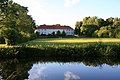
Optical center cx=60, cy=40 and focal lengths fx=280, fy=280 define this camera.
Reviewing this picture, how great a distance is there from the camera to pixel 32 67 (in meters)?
26.7

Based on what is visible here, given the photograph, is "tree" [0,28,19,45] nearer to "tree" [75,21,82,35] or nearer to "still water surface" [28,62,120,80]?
"still water surface" [28,62,120,80]

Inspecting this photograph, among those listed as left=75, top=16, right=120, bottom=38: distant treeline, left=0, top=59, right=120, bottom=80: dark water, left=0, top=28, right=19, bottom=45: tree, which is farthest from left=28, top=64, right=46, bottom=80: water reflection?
left=75, top=16, right=120, bottom=38: distant treeline

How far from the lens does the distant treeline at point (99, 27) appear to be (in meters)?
99.4

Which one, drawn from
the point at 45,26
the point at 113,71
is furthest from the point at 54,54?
the point at 45,26

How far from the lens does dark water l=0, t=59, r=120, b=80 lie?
20970 mm

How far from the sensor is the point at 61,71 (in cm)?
2428

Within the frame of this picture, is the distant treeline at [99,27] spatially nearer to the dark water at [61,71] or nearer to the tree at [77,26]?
the tree at [77,26]

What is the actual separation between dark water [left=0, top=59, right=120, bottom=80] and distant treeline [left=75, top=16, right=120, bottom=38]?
66.9 m

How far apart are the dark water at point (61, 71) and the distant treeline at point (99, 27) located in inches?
2636

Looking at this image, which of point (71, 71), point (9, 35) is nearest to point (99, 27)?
point (9, 35)

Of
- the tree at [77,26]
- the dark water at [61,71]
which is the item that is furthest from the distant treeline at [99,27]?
the dark water at [61,71]

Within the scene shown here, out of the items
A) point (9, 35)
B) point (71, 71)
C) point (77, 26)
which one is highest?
point (77, 26)

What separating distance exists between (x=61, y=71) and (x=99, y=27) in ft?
289

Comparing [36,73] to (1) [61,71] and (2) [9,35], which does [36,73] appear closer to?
(1) [61,71]
